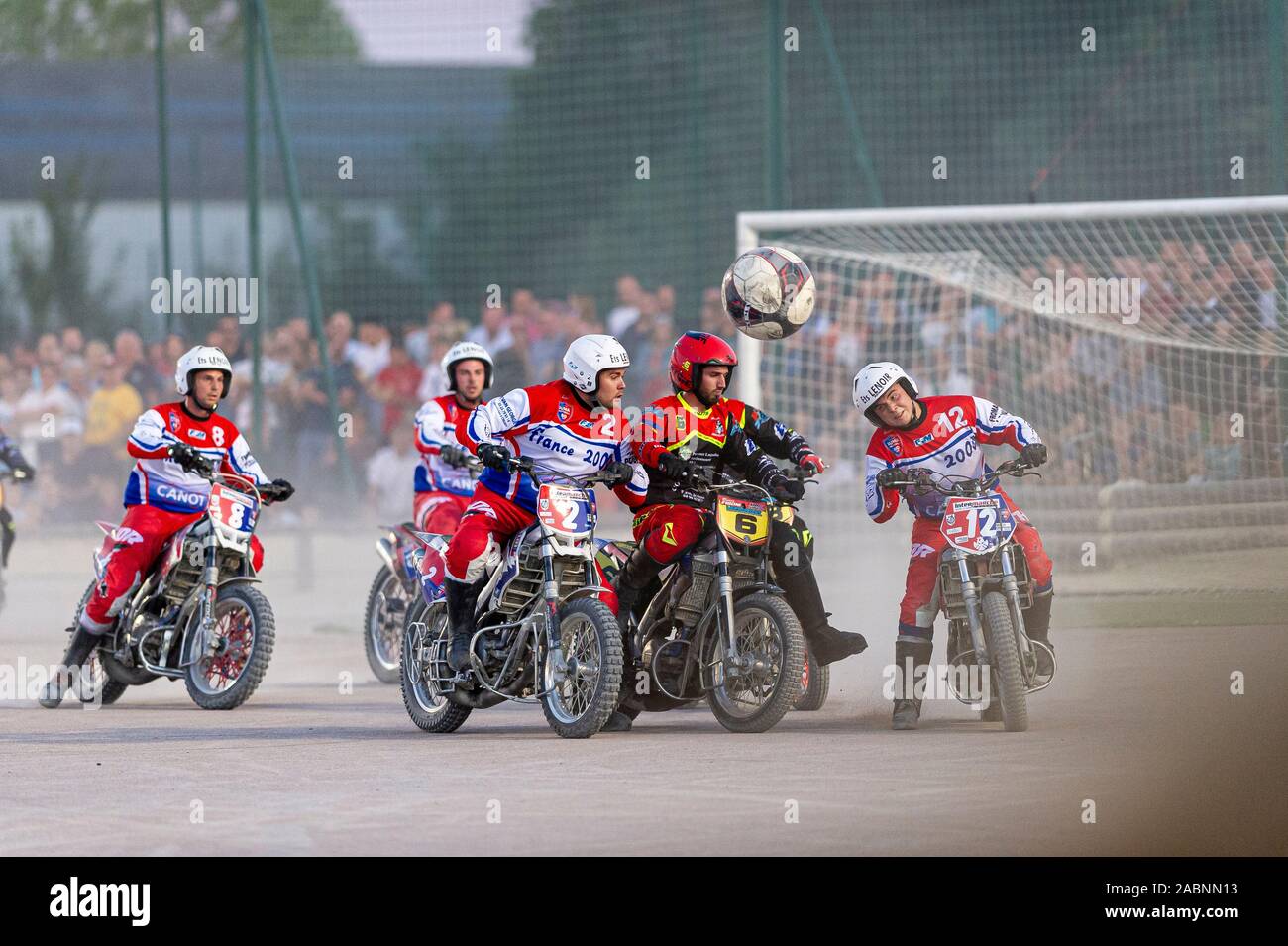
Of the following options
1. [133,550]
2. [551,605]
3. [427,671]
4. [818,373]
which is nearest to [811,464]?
[551,605]

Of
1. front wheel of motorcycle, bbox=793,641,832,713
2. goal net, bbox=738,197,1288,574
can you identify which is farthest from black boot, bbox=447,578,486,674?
goal net, bbox=738,197,1288,574

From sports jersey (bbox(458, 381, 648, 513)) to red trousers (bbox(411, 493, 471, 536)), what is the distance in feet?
9.43

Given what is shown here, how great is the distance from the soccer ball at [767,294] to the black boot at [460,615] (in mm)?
2239

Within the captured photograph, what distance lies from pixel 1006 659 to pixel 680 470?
1.78 metres

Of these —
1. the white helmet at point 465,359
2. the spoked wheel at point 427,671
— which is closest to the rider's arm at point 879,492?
the spoked wheel at point 427,671

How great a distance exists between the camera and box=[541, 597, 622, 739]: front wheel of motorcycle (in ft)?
33.9

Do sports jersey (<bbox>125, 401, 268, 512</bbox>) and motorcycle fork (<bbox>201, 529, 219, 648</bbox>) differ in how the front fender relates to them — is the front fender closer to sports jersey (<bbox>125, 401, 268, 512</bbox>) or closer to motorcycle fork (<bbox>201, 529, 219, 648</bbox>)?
motorcycle fork (<bbox>201, 529, 219, 648</bbox>)

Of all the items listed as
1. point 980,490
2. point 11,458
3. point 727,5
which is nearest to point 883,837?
point 980,490

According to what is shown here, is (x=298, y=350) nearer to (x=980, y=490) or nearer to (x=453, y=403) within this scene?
(x=453, y=403)

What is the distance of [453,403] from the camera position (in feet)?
45.8

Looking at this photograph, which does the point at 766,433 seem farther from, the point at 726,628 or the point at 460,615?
the point at 460,615

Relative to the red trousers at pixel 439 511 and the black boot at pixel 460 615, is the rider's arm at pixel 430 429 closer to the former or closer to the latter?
the red trousers at pixel 439 511

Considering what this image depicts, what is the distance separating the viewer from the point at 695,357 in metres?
11.1
